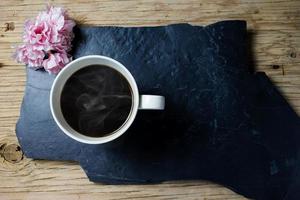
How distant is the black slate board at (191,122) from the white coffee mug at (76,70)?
0.08m

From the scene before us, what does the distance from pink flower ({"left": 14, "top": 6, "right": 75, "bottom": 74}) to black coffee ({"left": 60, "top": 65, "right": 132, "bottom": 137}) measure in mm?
68

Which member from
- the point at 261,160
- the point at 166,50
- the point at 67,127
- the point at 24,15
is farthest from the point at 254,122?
the point at 24,15

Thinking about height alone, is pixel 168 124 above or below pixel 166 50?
below

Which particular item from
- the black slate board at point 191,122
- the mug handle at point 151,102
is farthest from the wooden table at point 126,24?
the mug handle at point 151,102

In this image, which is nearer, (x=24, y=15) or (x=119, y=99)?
(x=119, y=99)

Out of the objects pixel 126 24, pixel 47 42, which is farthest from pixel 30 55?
pixel 126 24

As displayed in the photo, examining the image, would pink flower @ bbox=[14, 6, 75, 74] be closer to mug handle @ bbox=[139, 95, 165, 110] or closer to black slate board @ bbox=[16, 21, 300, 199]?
black slate board @ bbox=[16, 21, 300, 199]

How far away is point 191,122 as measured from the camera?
68 cm

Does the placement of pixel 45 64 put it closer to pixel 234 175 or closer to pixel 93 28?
pixel 93 28

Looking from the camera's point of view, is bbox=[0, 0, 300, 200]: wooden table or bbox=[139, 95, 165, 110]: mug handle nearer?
bbox=[139, 95, 165, 110]: mug handle

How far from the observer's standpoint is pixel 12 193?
0.69 m

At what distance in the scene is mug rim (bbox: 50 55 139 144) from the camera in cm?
58

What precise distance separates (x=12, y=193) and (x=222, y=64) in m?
0.37

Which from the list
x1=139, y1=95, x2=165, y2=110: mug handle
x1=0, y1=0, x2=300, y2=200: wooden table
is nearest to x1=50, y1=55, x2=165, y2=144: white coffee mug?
x1=139, y1=95, x2=165, y2=110: mug handle
